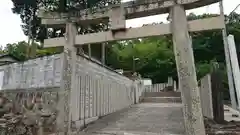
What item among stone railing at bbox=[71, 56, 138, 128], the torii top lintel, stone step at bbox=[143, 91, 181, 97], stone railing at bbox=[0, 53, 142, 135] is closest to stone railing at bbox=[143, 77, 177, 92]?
stone step at bbox=[143, 91, 181, 97]

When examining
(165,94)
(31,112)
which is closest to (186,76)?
(31,112)

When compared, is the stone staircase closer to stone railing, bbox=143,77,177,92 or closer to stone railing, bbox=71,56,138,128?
stone railing, bbox=143,77,177,92

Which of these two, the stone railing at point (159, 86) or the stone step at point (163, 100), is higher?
the stone railing at point (159, 86)

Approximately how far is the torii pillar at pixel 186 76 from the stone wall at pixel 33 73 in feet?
12.7

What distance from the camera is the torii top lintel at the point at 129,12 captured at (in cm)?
593

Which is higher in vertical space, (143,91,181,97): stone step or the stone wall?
the stone wall

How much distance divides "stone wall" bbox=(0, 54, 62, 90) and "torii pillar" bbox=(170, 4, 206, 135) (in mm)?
3873

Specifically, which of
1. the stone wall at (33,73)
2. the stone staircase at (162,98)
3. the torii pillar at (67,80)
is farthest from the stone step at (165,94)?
the torii pillar at (67,80)

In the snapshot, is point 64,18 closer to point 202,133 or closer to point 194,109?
point 194,109

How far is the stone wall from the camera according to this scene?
25.7 ft

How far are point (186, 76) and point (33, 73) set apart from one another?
536 centimetres

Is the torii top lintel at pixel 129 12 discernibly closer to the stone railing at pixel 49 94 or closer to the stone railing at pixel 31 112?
the stone railing at pixel 49 94

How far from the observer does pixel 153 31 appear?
6.11 m

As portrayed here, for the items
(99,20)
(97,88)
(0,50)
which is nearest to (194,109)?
(99,20)
